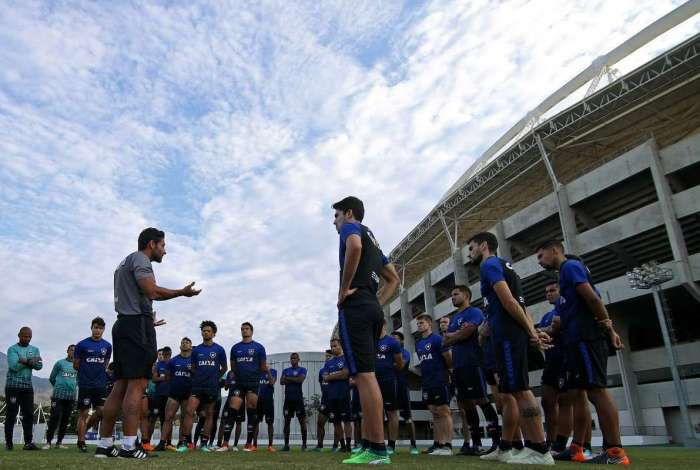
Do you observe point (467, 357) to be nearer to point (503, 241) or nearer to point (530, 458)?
point (530, 458)

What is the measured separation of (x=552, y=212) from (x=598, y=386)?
2506cm

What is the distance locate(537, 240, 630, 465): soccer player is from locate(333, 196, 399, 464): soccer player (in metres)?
1.99

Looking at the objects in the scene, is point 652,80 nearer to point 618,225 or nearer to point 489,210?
point 618,225

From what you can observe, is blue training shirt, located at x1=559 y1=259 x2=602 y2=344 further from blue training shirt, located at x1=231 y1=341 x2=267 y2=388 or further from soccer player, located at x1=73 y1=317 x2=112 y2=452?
soccer player, located at x1=73 y1=317 x2=112 y2=452

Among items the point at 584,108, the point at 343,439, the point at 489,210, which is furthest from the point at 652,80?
the point at 343,439

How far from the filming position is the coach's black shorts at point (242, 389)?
9.92 m

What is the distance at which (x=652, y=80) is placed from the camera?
79.7 ft

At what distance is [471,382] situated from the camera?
7281 millimetres

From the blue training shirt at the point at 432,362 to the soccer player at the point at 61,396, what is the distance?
257 inches

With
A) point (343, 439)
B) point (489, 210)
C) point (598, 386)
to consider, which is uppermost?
point (489, 210)

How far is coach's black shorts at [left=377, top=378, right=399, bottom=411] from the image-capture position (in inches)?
343

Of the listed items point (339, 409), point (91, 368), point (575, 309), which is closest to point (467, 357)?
point (575, 309)

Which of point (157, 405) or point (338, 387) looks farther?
point (157, 405)

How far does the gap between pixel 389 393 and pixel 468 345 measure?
6.58 ft
